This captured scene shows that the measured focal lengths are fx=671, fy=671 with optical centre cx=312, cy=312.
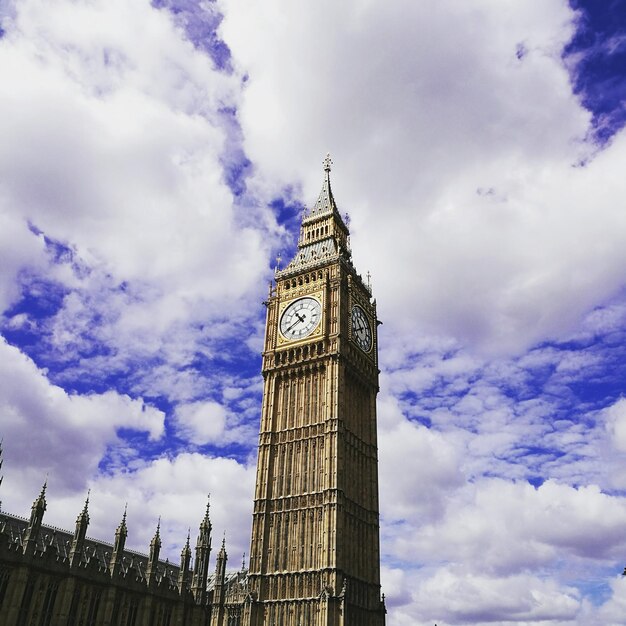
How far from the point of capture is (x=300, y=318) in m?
86.9

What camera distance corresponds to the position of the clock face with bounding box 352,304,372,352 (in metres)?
87.1

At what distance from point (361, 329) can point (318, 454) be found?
19.4 meters

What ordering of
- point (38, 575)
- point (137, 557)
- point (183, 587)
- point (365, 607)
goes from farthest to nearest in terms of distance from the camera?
1. point (137, 557)
2. point (183, 587)
3. point (365, 607)
4. point (38, 575)

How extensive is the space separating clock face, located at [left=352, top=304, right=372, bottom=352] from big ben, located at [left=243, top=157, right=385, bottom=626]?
145 mm

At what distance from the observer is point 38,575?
6219cm

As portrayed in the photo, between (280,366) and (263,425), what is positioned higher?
(280,366)

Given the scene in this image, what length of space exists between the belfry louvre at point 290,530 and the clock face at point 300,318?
0.59 feet

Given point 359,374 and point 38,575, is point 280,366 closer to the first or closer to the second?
point 359,374

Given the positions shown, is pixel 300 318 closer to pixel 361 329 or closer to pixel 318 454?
pixel 361 329

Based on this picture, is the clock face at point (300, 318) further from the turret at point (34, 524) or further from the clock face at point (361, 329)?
the turret at point (34, 524)

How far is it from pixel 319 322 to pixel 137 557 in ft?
122

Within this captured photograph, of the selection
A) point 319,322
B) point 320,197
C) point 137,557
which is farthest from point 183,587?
point 320,197

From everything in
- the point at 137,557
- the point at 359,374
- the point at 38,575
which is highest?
the point at 359,374

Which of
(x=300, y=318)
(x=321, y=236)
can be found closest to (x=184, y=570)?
(x=300, y=318)
